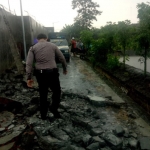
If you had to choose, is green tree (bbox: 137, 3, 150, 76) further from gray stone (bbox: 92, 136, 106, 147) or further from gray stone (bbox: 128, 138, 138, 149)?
gray stone (bbox: 92, 136, 106, 147)

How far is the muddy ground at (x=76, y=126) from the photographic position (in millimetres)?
3396

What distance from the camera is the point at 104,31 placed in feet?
35.9

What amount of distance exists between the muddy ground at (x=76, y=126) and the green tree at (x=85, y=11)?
42625 mm

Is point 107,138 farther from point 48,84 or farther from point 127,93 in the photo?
point 127,93

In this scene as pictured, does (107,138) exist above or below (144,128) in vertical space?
above

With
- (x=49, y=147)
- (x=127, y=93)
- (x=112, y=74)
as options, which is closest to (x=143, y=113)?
(x=127, y=93)

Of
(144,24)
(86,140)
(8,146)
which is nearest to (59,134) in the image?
(86,140)

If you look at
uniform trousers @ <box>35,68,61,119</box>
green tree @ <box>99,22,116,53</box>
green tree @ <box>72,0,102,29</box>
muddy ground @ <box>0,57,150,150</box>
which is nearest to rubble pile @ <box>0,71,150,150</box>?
muddy ground @ <box>0,57,150,150</box>

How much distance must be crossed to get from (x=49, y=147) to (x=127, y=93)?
168 inches

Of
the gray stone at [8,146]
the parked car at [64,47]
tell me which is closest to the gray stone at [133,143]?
the gray stone at [8,146]

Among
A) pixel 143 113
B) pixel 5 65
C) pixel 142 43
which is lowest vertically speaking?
pixel 143 113

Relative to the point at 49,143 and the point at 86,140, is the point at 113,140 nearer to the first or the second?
the point at 86,140

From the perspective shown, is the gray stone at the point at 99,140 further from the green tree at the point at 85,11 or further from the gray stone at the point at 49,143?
the green tree at the point at 85,11

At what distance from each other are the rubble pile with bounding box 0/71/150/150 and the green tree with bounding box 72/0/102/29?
43102mm
